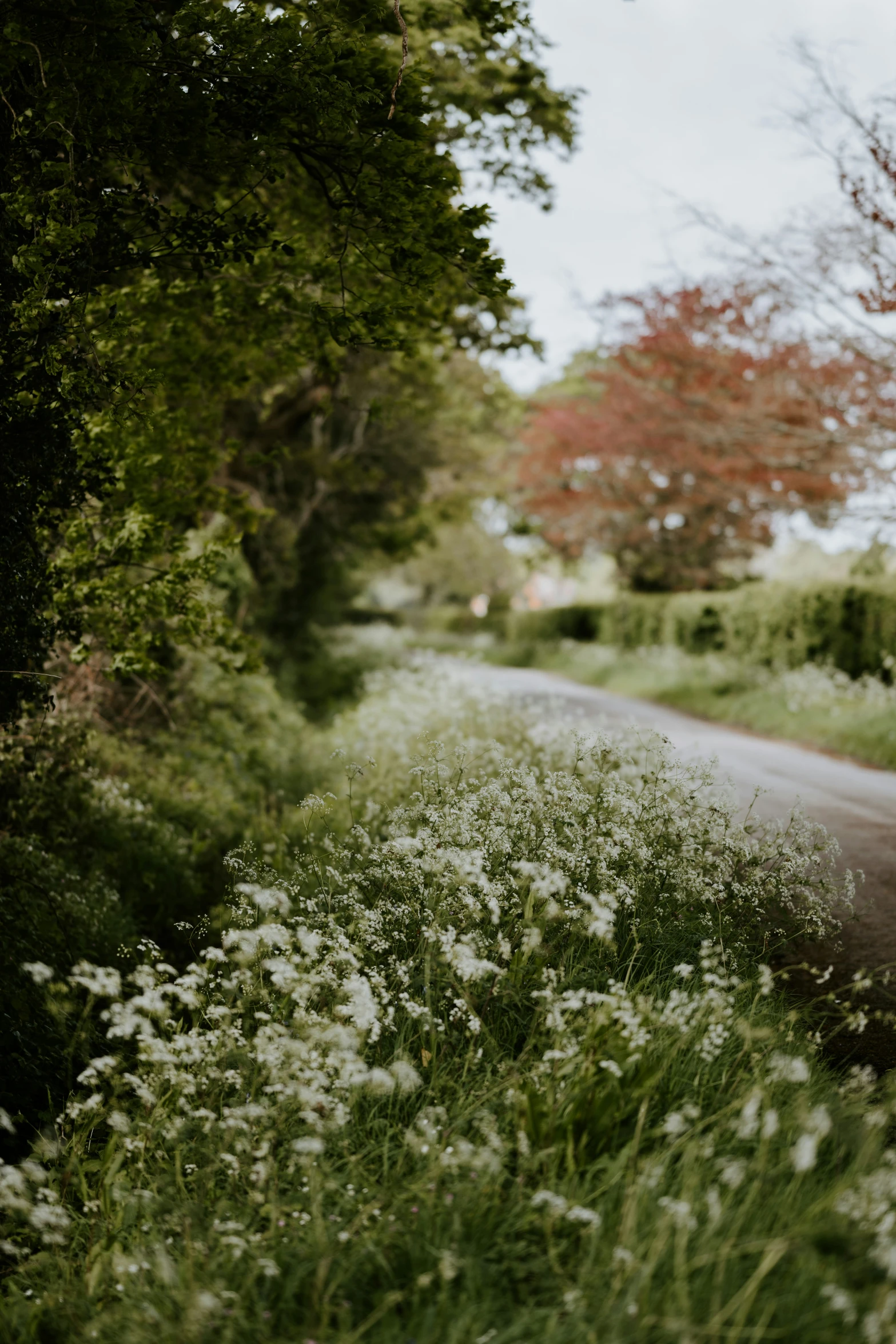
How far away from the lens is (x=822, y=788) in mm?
9117

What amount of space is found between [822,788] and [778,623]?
916 centimetres

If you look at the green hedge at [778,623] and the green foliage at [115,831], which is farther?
the green hedge at [778,623]

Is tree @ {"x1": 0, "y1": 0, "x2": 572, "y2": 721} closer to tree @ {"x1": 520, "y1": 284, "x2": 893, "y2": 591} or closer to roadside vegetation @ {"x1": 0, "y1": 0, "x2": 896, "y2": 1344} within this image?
roadside vegetation @ {"x1": 0, "y1": 0, "x2": 896, "y2": 1344}

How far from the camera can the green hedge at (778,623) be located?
15.0 m

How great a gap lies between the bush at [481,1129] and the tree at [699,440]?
9.84 meters

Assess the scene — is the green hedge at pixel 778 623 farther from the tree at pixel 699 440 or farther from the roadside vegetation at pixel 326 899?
the roadside vegetation at pixel 326 899

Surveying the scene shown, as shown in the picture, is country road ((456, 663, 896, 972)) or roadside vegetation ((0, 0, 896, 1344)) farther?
country road ((456, 663, 896, 972))

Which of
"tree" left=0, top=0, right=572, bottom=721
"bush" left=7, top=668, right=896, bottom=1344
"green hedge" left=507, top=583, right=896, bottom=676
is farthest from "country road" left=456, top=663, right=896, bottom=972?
"tree" left=0, top=0, right=572, bottom=721

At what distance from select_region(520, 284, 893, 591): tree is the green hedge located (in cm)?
170

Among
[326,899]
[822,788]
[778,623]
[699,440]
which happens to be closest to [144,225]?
[326,899]

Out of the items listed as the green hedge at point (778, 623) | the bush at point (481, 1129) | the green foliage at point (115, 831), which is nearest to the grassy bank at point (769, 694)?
the green hedge at point (778, 623)

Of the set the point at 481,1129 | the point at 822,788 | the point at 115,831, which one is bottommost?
the point at 115,831

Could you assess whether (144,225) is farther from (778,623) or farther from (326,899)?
(778,623)

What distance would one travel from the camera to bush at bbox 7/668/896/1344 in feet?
7.95
